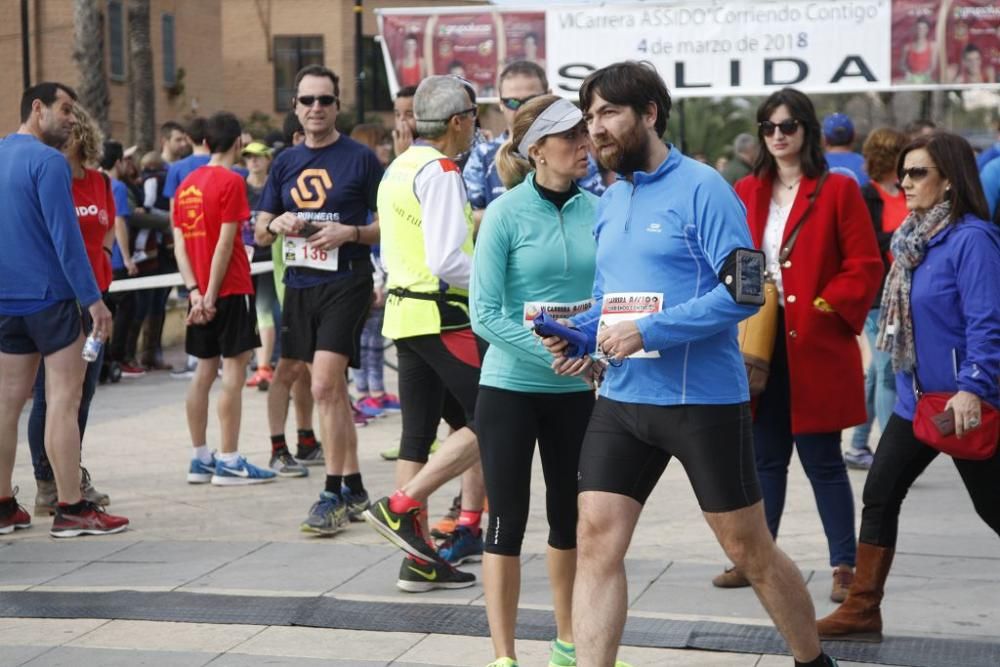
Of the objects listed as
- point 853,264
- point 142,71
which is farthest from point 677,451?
point 142,71

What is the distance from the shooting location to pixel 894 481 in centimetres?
543

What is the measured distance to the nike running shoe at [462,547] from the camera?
6.70 metres

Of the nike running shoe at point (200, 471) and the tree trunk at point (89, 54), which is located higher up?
the tree trunk at point (89, 54)

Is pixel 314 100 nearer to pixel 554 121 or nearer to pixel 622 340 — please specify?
pixel 554 121

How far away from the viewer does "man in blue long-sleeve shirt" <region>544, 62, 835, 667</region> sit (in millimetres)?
4371

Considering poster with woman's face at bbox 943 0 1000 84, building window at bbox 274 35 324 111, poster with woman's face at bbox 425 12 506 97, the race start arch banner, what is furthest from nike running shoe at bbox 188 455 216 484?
building window at bbox 274 35 324 111

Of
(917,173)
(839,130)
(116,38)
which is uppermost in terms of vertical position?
(116,38)

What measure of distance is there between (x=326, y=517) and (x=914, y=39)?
912cm

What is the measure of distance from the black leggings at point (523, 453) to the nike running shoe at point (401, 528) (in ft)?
3.57

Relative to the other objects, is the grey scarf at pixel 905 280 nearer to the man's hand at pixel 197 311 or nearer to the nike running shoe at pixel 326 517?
the nike running shoe at pixel 326 517

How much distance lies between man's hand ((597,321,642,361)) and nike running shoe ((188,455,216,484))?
503cm

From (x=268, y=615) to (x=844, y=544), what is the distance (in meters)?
2.23

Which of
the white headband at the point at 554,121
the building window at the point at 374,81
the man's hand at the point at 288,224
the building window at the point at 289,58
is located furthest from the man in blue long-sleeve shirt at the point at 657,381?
the building window at the point at 374,81

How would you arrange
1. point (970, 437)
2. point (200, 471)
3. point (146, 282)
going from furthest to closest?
1. point (146, 282)
2. point (200, 471)
3. point (970, 437)
